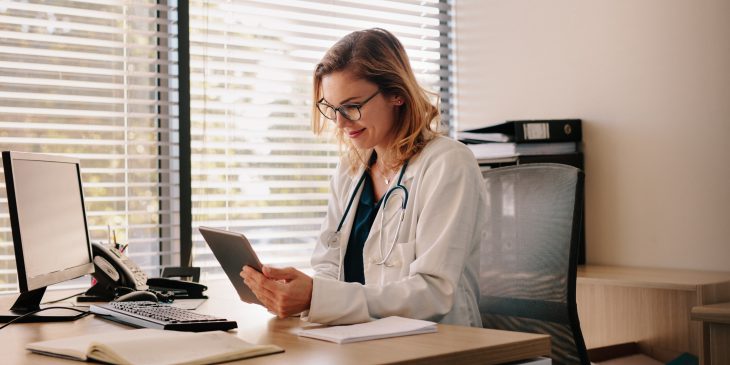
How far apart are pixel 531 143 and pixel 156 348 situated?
1.99 meters

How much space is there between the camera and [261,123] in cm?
319

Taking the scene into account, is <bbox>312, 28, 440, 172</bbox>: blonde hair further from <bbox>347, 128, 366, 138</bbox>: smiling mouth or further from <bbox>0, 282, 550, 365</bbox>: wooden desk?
<bbox>0, 282, 550, 365</bbox>: wooden desk

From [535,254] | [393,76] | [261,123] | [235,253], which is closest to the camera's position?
[235,253]

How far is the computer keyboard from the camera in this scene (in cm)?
137

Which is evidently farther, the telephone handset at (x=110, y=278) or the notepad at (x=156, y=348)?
the telephone handset at (x=110, y=278)

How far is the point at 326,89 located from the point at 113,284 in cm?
76

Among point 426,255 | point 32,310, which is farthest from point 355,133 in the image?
point 32,310

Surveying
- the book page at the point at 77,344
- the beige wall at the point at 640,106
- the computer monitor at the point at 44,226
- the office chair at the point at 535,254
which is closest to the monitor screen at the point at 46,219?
the computer monitor at the point at 44,226

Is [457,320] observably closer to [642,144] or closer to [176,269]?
[176,269]

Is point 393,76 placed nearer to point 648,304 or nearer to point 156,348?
point 156,348

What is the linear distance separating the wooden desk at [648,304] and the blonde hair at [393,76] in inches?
38.3

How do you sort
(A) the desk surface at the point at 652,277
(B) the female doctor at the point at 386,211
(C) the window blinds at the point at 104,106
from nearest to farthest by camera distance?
(B) the female doctor at the point at 386,211, (A) the desk surface at the point at 652,277, (C) the window blinds at the point at 104,106

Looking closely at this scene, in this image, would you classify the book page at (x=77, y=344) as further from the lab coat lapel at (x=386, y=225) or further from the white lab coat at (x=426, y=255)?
the lab coat lapel at (x=386, y=225)

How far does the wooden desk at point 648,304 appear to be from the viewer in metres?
2.32
